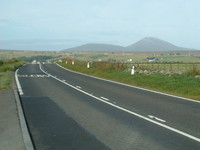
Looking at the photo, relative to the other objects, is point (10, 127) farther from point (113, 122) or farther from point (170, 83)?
point (170, 83)

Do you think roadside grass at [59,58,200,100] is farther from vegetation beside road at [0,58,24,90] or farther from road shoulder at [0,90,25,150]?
road shoulder at [0,90,25,150]

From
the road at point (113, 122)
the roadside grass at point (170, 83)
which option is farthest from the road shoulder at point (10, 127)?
the roadside grass at point (170, 83)

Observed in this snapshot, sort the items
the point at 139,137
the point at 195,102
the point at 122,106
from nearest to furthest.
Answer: the point at 139,137
the point at 122,106
the point at 195,102

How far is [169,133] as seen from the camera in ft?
28.5

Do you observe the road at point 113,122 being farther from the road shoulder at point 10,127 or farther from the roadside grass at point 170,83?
the roadside grass at point 170,83

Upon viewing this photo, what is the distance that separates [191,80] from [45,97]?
29.5ft

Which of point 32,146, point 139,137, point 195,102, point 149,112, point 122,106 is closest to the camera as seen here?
point 32,146

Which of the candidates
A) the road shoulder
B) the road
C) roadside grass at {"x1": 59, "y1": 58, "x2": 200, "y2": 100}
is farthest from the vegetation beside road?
roadside grass at {"x1": 59, "y1": 58, "x2": 200, "y2": 100}

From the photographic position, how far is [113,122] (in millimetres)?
10070

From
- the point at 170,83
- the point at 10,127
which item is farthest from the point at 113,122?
the point at 170,83

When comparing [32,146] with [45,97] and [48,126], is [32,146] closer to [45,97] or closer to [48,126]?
[48,126]

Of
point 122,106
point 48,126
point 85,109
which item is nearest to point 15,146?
point 48,126

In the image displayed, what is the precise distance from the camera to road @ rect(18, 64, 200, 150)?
7723 millimetres

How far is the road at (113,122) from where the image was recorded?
7.72 meters
